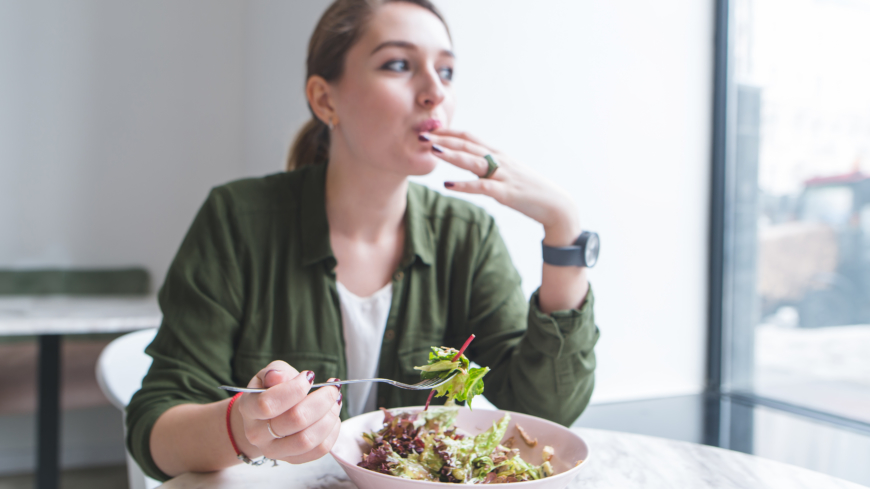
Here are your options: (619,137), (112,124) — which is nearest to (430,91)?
(619,137)

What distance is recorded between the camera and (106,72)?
3236mm

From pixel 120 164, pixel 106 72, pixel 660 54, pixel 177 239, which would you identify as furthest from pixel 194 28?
pixel 660 54

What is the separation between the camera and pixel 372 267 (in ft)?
3.76

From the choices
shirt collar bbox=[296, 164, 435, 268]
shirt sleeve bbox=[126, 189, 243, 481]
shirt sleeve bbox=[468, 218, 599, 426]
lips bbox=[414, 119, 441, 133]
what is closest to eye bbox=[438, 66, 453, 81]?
lips bbox=[414, 119, 441, 133]

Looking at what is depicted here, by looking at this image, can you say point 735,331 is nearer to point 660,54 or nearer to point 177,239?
point 660,54

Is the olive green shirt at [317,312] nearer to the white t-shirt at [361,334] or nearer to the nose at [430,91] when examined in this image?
the white t-shirt at [361,334]

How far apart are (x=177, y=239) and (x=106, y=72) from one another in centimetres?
96

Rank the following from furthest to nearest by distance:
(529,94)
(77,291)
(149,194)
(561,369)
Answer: (149,194) < (77,291) < (529,94) < (561,369)

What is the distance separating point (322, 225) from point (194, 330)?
29cm

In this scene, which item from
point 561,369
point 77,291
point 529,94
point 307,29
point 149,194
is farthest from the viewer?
point 149,194

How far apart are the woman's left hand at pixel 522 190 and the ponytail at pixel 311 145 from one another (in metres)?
0.36

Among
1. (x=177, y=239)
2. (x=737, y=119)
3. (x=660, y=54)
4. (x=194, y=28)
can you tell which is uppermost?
(x=194, y=28)

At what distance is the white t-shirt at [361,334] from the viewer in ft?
3.57

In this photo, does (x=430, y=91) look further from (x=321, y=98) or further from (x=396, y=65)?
(x=321, y=98)
